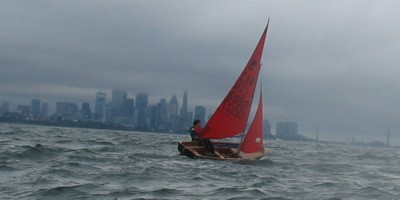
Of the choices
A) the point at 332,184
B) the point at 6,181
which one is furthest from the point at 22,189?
the point at 332,184

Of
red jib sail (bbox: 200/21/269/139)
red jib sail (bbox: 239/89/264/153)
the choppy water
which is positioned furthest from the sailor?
the choppy water

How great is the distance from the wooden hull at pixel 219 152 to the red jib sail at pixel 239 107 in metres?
0.99

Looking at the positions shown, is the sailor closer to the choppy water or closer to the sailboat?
the sailboat

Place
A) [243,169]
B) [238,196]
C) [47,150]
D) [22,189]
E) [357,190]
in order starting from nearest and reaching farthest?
1. [22,189]
2. [238,196]
3. [357,190]
4. [243,169]
5. [47,150]

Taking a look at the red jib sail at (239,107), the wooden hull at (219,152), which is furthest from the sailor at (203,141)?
the red jib sail at (239,107)

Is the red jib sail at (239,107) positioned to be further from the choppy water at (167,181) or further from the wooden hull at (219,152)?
the choppy water at (167,181)

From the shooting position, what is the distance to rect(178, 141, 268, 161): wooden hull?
2556 cm

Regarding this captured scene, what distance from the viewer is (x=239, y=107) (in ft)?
87.7

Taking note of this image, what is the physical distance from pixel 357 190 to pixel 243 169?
610cm

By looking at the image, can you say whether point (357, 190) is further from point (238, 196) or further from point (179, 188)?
point (179, 188)

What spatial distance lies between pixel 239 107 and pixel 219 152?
10.3 feet

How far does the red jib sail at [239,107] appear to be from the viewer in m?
26.7

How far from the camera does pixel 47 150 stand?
85.4 ft

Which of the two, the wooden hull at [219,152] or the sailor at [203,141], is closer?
the wooden hull at [219,152]
